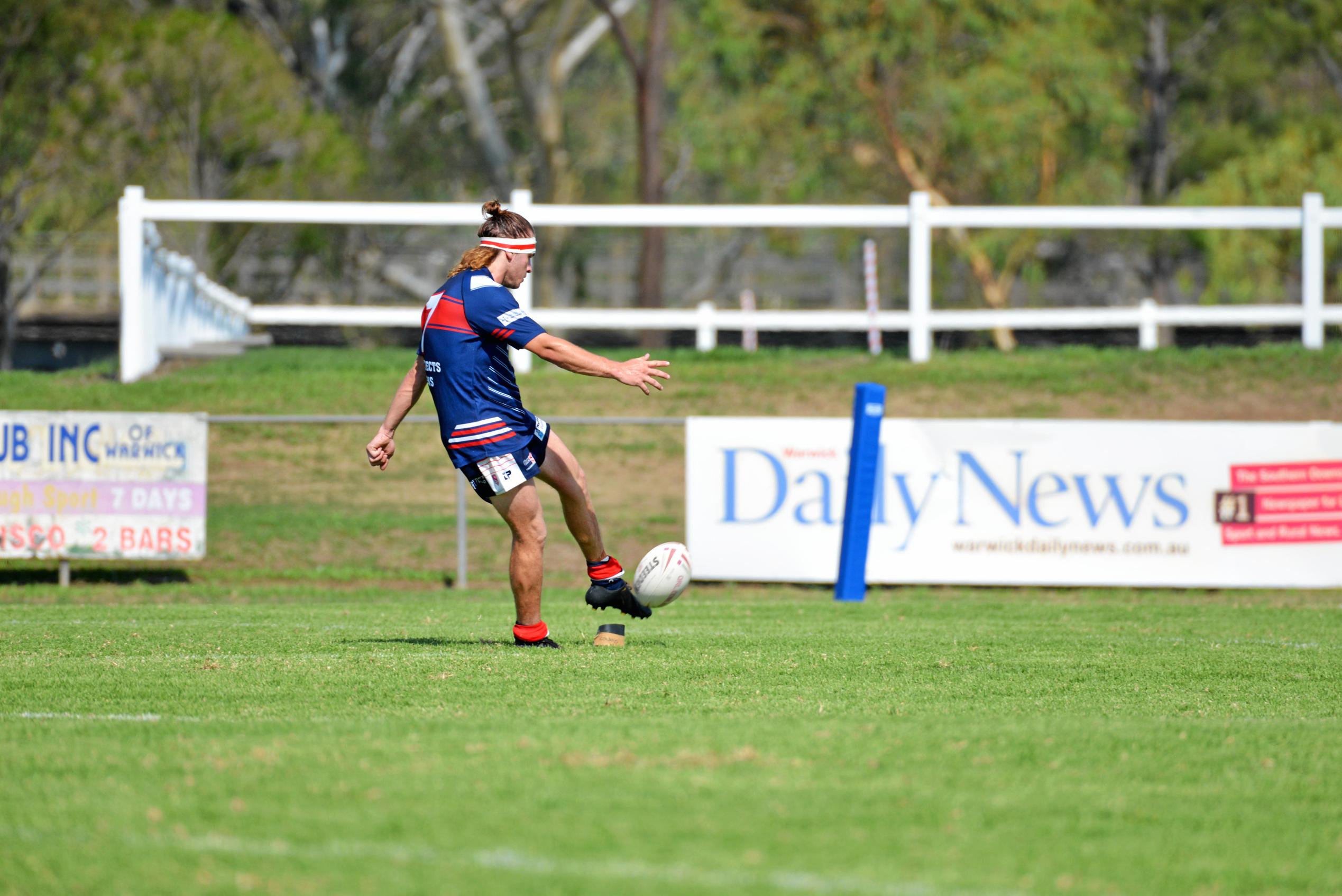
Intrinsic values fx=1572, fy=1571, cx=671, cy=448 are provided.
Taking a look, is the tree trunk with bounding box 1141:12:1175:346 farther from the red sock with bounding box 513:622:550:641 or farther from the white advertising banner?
the red sock with bounding box 513:622:550:641

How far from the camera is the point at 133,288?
17.4 metres

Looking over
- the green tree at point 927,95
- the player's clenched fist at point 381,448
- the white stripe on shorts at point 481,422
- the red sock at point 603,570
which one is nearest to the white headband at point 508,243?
the white stripe on shorts at point 481,422

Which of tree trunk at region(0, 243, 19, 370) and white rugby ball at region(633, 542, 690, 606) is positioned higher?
tree trunk at region(0, 243, 19, 370)

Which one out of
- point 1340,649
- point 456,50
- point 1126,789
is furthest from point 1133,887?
point 456,50

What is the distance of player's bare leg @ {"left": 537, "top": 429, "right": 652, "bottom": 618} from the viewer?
7617 millimetres

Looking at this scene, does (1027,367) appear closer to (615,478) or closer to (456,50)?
(615,478)

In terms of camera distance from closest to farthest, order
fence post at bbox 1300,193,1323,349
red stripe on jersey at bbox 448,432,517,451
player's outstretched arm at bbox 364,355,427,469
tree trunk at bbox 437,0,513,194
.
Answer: red stripe on jersey at bbox 448,432,517,451 → player's outstretched arm at bbox 364,355,427,469 → fence post at bbox 1300,193,1323,349 → tree trunk at bbox 437,0,513,194

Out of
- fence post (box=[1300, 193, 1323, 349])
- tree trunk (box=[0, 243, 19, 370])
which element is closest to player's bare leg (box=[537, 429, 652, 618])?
fence post (box=[1300, 193, 1323, 349])

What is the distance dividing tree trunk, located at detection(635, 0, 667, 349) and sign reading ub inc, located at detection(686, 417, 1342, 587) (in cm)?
1343

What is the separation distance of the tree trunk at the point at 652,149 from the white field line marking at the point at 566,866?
22664 millimetres

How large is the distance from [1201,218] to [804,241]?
21516mm

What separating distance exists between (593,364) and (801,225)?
10.6 metres

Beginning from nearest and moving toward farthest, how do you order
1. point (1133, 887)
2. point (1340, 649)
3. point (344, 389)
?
point (1133, 887), point (1340, 649), point (344, 389)

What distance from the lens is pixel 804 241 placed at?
39250 millimetres
